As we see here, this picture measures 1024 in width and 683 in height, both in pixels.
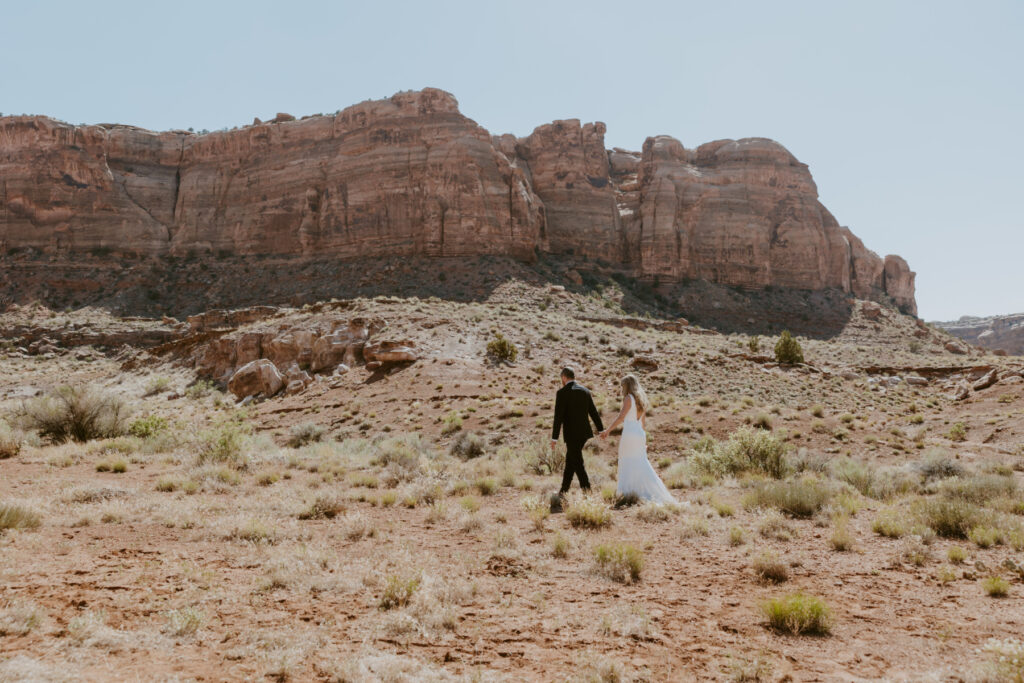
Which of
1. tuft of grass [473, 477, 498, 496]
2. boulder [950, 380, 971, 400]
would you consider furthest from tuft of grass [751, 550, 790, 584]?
boulder [950, 380, 971, 400]

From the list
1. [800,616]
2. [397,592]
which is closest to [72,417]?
[397,592]

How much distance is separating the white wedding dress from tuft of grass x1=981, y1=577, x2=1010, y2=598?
378cm

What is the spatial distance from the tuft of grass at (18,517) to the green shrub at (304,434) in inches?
420

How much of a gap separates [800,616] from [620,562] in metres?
1.70

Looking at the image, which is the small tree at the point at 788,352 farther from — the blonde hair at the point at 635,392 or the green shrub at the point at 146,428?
the green shrub at the point at 146,428

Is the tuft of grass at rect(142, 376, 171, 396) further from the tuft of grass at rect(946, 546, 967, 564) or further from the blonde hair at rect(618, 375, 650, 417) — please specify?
the tuft of grass at rect(946, 546, 967, 564)

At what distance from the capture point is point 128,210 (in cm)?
5241

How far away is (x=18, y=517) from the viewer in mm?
6215

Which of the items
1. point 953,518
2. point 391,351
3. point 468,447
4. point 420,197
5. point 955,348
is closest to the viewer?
point 953,518

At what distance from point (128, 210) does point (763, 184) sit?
65764 mm

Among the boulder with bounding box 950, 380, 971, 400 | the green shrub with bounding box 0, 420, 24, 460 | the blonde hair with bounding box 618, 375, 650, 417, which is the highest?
the blonde hair with bounding box 618, 375, 650, 417

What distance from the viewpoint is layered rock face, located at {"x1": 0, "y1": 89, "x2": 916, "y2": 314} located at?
48469mm

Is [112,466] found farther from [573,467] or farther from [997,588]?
[997,588]

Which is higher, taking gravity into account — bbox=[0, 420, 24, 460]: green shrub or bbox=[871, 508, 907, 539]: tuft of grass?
bbox=[871, 508, 907, 539]: tuft of grass
